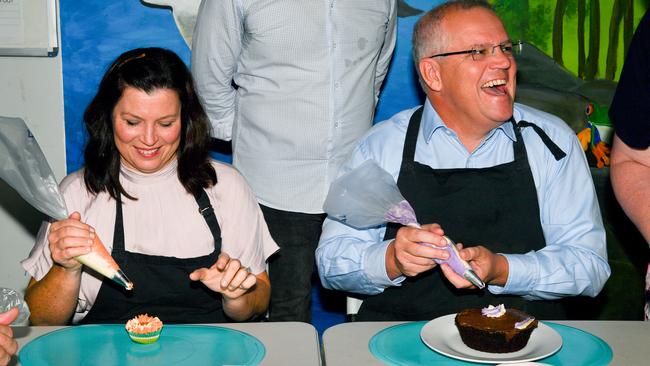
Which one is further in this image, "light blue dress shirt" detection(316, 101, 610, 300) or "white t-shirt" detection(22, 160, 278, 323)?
"white t-shirt" detection(22, 160, 278, 323)

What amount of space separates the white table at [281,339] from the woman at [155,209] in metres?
0.29

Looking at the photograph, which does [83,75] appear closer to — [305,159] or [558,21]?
[305,159]

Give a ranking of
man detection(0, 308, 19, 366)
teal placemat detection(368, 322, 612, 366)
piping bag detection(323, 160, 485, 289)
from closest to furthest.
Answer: man detection(0, 308, 19, 366)
teal placemat detection(368, 322, 612, 366)
piping bag detection(323, 160, 485, 289)

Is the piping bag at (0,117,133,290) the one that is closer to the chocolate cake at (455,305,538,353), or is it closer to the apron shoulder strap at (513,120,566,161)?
the chocolate cake at (455,305,538,353)

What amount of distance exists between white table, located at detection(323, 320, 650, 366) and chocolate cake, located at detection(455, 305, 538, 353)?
206mm

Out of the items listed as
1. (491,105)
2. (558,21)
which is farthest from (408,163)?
(558,21)

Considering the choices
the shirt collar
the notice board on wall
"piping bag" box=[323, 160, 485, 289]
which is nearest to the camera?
"piping bag" box=[323, 160, 485, 289]

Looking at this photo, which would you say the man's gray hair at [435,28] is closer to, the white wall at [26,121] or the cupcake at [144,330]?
the cupcake at [144,330]

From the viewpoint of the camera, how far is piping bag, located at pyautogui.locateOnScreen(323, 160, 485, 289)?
2334 mm

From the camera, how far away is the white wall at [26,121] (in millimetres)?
3945

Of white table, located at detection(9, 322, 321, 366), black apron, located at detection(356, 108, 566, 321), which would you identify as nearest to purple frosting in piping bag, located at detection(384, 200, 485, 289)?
black apron, located at detection(356, 108, 566, 321)

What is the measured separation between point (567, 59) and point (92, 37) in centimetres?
231

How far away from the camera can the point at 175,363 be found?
6.33 ft

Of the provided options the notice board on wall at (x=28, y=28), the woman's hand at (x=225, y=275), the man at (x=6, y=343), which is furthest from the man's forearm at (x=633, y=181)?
the notice board on wall at (x=28, y=28)
